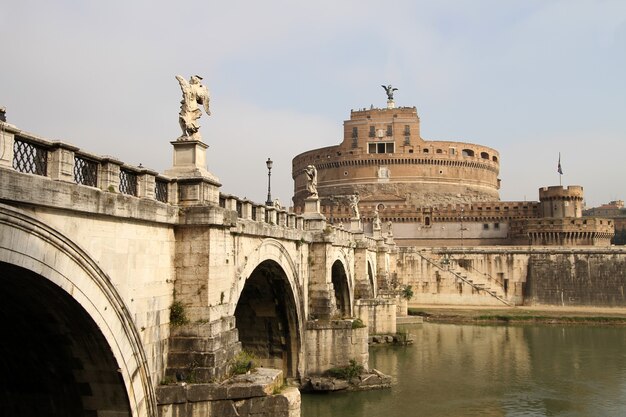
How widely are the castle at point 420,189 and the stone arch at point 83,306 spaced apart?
6094 cm

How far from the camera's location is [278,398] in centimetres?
1157

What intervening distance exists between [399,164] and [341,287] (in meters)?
54.5

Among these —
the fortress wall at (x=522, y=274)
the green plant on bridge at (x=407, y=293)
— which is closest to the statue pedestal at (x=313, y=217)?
the green plant on bridge at (x=407, y=293)

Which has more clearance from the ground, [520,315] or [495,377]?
[520,315]

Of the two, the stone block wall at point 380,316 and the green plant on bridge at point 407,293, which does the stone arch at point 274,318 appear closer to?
the stone block wall at point 380,316

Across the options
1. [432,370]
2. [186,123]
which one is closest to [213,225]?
[186,123]

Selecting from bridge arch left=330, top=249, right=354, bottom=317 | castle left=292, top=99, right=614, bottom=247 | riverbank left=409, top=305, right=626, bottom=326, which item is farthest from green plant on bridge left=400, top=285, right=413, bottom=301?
bridge arch left=330, top=249, right=354, bottom=317

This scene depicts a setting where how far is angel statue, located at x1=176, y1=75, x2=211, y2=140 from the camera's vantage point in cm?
1199

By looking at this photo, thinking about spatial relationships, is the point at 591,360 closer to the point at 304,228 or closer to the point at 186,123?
the point at 304,228

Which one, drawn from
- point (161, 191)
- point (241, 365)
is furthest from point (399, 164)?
point (161, 191)

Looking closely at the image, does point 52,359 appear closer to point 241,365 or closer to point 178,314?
point 178,314

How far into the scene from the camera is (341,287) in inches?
1245

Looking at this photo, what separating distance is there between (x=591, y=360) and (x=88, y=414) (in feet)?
95.9

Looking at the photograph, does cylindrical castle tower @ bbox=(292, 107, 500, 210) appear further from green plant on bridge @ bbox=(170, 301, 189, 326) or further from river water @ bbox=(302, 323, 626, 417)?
green plant on bridge @ bbox=(170, 301, 189, 326)
